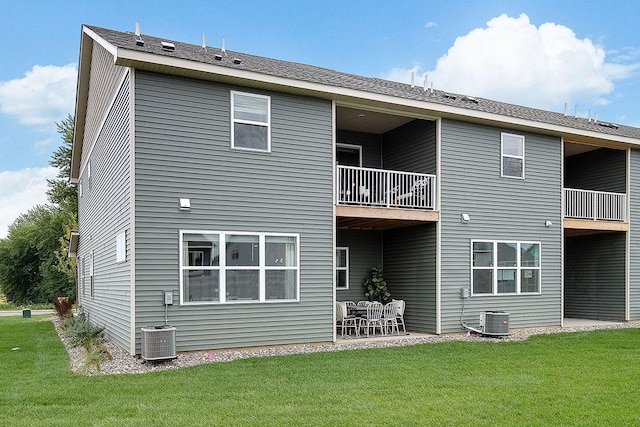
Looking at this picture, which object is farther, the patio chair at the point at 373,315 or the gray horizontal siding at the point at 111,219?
the patio chair at the point at 373,315

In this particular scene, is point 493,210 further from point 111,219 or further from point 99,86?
point 99,86

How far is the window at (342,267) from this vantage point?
1351 centimetres

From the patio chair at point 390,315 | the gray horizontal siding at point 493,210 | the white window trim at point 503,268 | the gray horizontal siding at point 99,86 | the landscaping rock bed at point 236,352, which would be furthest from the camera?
the white window trim at point 503,268

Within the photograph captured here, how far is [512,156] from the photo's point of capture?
13367mm

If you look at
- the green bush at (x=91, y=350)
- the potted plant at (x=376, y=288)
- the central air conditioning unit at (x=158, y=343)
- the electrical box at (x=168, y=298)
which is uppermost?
the electrical box at (x=168, y=298)

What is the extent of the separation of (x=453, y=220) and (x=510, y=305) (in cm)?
275

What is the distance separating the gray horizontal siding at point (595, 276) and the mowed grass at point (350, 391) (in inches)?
241

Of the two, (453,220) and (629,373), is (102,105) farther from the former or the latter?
(629,373)

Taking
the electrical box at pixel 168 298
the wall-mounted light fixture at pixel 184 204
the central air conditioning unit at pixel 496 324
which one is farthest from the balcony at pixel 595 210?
the electrical box at pixel 168 298

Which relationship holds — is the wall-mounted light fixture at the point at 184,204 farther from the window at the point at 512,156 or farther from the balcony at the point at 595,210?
the balcony at the point at 595,210

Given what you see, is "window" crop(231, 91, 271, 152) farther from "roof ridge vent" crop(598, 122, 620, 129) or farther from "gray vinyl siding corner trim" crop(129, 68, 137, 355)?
"roof ridge vent" crop(598, 122, 620, 129)

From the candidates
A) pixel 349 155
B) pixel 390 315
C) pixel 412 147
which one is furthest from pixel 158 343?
pixel 412 147

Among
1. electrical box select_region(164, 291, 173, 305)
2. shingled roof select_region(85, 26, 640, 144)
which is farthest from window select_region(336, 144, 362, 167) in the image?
electrical box select_region(164, 291, 173, 305)

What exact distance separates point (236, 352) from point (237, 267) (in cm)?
154
